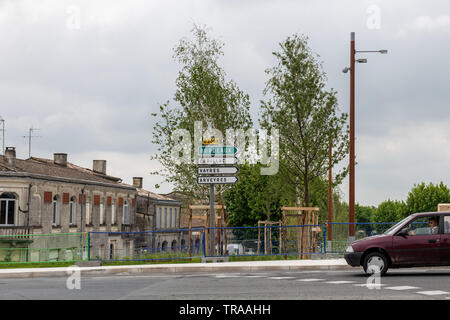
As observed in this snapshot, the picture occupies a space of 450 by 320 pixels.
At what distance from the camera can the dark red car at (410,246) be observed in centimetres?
1677

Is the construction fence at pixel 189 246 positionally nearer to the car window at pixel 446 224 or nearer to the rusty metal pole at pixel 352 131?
the rusty metal pole at pixel 352 131

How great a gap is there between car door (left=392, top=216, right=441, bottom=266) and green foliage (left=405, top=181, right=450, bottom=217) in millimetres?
81032

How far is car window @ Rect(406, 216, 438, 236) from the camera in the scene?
55.6 feet

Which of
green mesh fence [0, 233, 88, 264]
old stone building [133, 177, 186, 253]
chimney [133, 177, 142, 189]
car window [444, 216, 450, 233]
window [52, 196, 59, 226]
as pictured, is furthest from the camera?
chimney [133, 177, 142, 189]

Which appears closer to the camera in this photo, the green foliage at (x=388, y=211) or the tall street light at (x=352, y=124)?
the tall street light at (x=352, y=124)

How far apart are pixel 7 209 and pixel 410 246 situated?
121 feet

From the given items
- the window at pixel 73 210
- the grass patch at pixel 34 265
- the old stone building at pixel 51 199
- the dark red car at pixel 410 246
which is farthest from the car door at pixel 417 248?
the window at pixel 73 210

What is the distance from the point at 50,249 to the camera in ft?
91.1

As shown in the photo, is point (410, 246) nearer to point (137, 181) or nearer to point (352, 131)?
point (352, 131)

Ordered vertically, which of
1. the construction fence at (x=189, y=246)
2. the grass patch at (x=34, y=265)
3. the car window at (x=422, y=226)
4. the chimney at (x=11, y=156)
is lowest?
the grass patch at (x=34, y=265)

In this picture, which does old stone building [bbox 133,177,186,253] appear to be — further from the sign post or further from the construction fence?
the sign post

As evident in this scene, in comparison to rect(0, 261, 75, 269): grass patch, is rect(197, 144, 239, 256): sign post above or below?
above

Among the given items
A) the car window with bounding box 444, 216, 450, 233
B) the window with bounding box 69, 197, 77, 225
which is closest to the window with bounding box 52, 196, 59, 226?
the window with bounding box 69, 197, 77, 225
